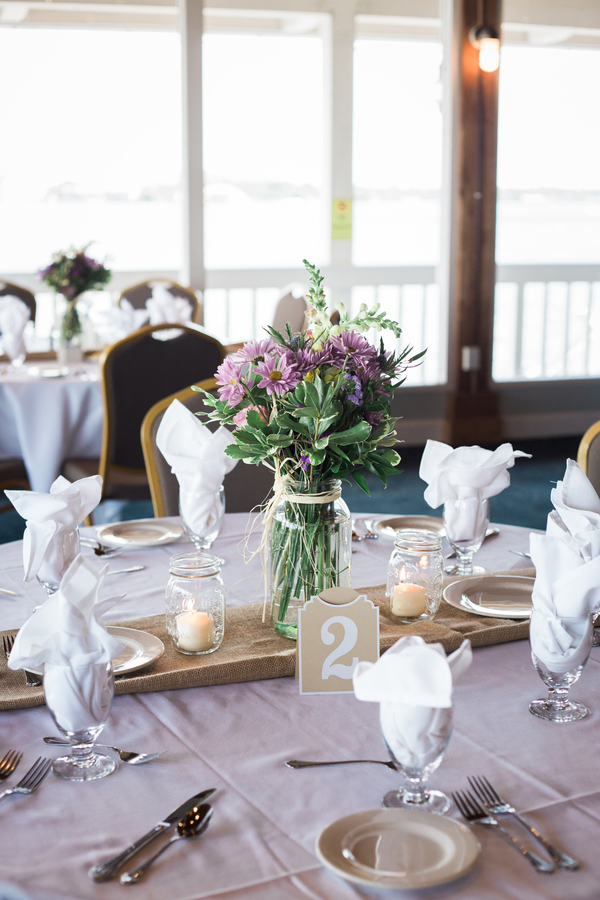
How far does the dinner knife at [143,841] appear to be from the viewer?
0.75 meters

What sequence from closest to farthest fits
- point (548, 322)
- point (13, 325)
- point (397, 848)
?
point (397, 848)
point (13, 325)
point (548, 322)

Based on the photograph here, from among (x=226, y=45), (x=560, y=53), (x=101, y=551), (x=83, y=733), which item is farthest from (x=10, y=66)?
(x=83, y=733)

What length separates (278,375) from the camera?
113 cm

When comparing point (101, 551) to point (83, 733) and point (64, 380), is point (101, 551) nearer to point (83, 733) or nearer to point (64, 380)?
point (83, 733)

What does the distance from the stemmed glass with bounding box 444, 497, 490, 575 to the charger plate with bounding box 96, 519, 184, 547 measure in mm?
525

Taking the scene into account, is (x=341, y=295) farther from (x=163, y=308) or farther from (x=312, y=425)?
(x=312, y=425)

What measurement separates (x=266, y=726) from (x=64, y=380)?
101 inches

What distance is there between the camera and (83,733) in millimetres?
902

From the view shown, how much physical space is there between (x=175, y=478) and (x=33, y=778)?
1.22 meters

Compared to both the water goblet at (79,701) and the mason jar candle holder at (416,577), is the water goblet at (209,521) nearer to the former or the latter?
the mason jar candle holder at (416,577)

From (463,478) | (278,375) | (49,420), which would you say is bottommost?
(49,420)

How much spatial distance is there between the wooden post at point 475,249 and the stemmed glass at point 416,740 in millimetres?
4470

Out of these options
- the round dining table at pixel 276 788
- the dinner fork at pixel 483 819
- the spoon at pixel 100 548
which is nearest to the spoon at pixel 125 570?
the spoon at pixel 100 548

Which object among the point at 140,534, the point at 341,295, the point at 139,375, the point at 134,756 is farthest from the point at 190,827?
the point at 341,295
